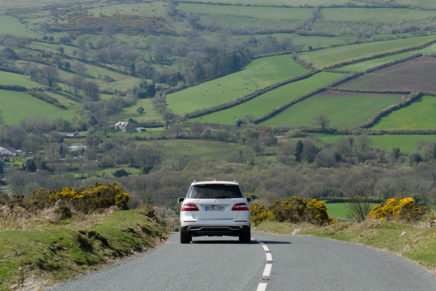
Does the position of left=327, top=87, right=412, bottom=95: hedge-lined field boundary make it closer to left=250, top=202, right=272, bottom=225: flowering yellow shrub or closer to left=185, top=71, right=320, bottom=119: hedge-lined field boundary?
left=185, top=71, right=320, bottom=119: hedge-lined field boundary

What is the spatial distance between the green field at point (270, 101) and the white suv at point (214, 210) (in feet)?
494

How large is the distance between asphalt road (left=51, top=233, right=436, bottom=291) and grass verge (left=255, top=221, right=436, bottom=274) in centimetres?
70

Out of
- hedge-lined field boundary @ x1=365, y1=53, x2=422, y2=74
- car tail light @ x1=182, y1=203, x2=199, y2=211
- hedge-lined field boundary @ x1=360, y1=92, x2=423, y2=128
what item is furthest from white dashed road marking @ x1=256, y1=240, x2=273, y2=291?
hedge-lined field boundary @ x1=365, y1=53, x2=422, y2=74

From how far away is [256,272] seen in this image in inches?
616

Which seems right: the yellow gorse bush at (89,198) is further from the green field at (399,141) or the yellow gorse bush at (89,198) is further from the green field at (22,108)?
the green field at (22,108)

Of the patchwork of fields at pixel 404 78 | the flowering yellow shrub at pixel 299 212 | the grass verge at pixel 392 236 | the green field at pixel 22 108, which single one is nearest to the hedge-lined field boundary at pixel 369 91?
the patchwork of fields at pixel 404 78

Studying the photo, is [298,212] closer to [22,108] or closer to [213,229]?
[213,229]

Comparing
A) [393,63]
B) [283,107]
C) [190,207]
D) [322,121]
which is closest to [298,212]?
[190,207]

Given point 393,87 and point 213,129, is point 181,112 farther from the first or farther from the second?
point 393,87

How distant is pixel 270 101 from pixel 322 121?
20031 mm

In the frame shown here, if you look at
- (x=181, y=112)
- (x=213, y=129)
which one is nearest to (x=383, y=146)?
(x=213, y=129)

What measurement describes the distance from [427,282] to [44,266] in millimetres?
8526

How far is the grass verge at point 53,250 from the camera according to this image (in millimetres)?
13852

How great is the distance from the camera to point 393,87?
17688 cm
